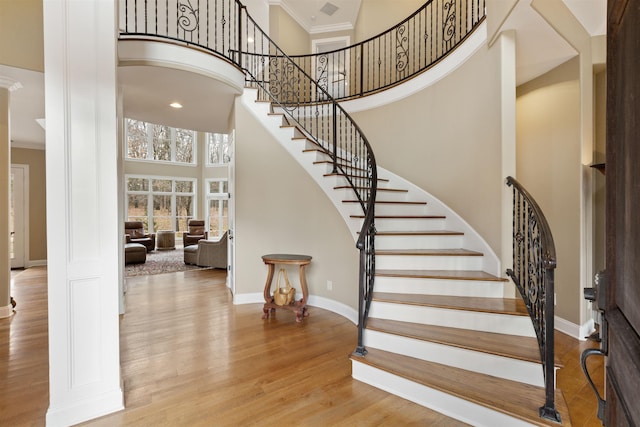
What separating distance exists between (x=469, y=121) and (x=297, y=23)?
5.17 meters

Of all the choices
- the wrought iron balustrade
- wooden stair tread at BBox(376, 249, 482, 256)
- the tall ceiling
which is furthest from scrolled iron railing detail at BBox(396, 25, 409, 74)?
wooden stair tread at BBox(376, 249, 482, 256)

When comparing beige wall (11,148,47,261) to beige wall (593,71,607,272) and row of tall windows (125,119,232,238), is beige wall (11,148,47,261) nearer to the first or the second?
row of tall windows (125,119,232,238)

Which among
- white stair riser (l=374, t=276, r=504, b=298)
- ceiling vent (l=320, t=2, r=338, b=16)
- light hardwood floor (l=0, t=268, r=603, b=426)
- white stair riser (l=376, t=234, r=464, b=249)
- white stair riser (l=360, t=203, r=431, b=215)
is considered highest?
ceiling vent (l=320, t=2, r=338, b=16)

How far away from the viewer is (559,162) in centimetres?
336

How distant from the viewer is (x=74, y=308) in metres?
1.86

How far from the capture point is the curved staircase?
1.95 m

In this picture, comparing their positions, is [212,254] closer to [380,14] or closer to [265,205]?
[265,205]

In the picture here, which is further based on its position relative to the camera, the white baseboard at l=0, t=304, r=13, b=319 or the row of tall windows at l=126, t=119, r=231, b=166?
the row of tall windows at l=126, t=119, r=231, b=166

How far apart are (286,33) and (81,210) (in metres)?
6.21

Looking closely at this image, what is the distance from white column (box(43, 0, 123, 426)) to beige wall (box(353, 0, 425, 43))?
5.40m

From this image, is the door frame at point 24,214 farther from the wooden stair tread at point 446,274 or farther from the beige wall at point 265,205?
the wooden stair tread at point 446,274

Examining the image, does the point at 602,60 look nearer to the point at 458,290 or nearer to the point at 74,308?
the point at 458,290

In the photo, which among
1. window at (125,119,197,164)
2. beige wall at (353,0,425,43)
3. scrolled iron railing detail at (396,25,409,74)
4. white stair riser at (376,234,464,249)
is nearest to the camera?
white stair riser at (376,234,464,249)

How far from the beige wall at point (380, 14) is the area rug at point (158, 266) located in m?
6.32
